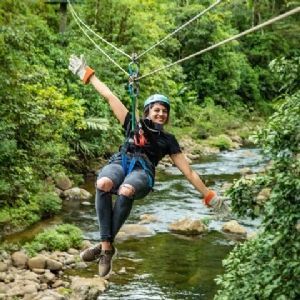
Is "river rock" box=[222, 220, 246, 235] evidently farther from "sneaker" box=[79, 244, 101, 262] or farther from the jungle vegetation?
"sneaker" box=[79, 244, 101, 262]

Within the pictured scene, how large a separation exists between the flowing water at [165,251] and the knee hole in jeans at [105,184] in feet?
7.82

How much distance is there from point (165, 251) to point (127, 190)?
6.02 meters

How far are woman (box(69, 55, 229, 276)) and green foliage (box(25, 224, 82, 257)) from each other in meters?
5.09

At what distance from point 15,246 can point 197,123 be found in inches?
638

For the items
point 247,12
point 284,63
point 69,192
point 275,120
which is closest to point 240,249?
point 275,120

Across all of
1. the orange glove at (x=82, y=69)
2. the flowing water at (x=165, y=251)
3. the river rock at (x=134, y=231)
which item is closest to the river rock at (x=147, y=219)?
the flowing water at (x=165, y=251)

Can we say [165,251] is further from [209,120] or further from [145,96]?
A: [209,120]

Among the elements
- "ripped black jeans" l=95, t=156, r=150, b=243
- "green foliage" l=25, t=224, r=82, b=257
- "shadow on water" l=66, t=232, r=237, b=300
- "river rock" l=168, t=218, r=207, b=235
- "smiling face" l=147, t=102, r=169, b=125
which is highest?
"smiling face" l=147, t=102, r=169, b=125

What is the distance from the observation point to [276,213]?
4.55 metres

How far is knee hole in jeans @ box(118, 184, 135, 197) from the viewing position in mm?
4195

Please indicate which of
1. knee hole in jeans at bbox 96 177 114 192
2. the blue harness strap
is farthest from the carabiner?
knee hole in jeans at bbox 96 177 114 192

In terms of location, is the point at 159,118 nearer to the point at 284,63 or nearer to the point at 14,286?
the point at 284,63

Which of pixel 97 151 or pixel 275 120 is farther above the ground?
pixel 275 120

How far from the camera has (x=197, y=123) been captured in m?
24.7
